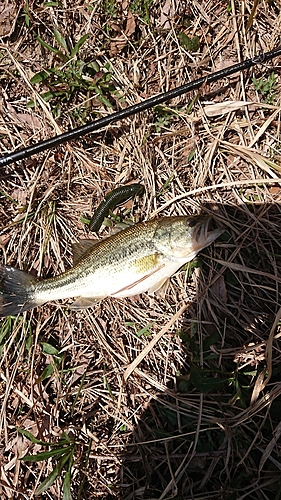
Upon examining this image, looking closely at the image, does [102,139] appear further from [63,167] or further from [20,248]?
[20,248]

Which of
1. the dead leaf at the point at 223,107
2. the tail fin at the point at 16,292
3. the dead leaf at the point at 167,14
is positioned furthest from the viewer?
the dead leaf at the point at 167,14

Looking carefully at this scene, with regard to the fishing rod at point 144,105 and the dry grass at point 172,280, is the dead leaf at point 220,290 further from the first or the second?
the fishing rod at point 144,105

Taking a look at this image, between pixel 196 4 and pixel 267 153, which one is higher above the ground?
pixel 196 4

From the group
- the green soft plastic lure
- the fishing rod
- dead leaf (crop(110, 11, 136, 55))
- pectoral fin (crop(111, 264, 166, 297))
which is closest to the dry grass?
dead leaf (crop(110, 11, 136, 55))

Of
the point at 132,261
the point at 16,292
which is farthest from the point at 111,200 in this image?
the point at 16,292

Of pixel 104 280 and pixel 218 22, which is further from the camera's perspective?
pixel 218 22

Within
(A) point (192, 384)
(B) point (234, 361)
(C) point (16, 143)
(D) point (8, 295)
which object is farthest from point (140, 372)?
(C) point (16, 143)

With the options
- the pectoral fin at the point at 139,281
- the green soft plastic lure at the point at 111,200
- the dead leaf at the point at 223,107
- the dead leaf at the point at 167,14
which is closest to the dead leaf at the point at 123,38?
the dead leaf at the point at 167,14

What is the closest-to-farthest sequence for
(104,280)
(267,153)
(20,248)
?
(104,280)
(267,153)
(20,248)
